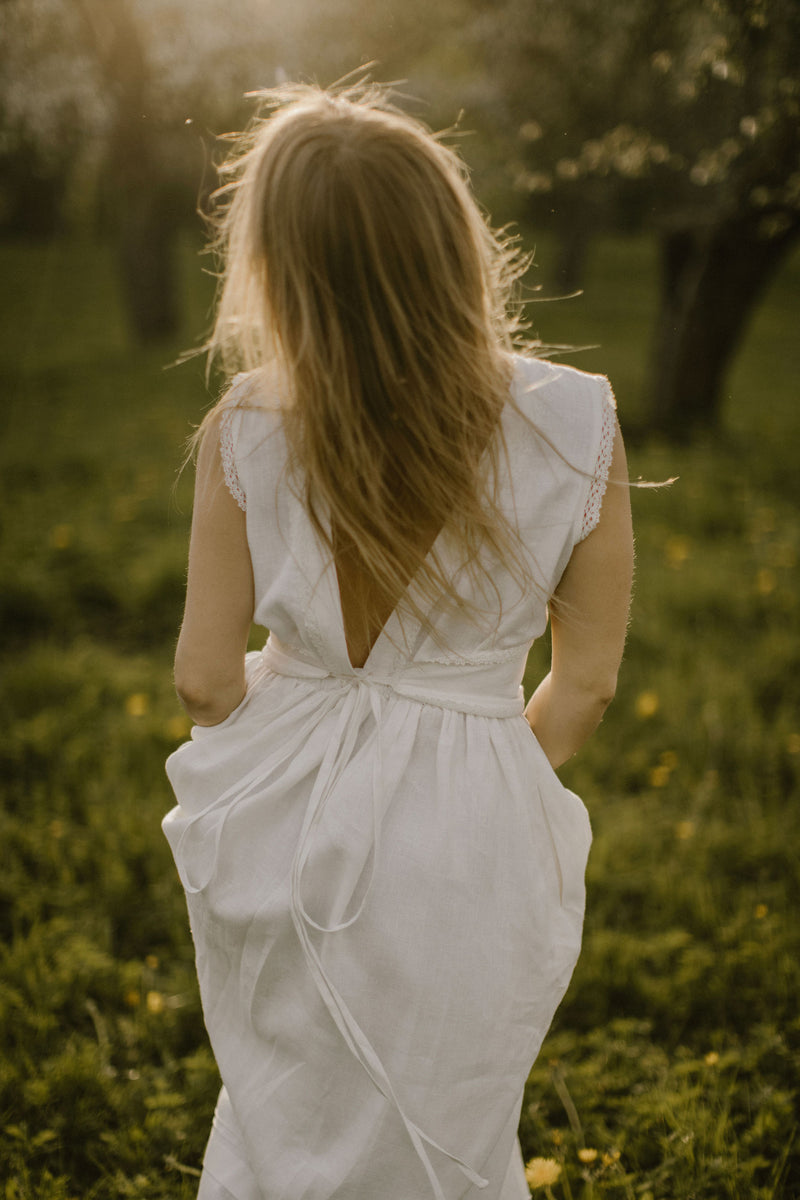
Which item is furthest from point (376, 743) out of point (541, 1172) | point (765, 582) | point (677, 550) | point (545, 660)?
point (677, 550)

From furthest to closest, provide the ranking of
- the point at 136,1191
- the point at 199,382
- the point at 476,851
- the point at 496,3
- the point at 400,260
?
1. the point at 199,382
2. the point at 496,3
3. the point at 136,1191
4. the point at 476,851
5. the point at 400,260

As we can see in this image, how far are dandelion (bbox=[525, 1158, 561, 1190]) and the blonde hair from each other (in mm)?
1339

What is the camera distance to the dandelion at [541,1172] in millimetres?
1947

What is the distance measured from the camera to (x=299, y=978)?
5.09 ft

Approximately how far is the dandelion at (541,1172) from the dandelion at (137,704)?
231cm

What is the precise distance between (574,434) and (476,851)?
70cm

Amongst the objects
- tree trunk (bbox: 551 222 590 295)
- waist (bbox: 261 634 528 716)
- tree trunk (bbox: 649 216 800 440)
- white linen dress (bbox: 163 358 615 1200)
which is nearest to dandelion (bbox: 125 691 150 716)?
white linen dress (bbox: 163 358 615 1200)

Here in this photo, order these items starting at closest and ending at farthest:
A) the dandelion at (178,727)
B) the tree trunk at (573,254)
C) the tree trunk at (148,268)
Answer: the dandelion at (178,727), the tree trunk at (148,268), the tree trunk at (573,254)

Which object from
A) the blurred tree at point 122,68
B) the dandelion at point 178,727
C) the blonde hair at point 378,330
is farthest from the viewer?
the blurred tree at point 122,68

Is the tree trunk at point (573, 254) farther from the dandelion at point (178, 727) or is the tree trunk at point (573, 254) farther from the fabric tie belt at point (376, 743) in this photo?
the fabric tie belt at point (376, 743)

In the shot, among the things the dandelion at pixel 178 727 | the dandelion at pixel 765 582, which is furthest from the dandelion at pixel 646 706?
the dandelion at pixel 178 727

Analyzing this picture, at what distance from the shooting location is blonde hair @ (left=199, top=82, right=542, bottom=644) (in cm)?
126

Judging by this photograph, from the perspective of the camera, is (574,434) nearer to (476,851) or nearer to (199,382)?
(476,851)

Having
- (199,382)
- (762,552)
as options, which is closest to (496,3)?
(762,552)
